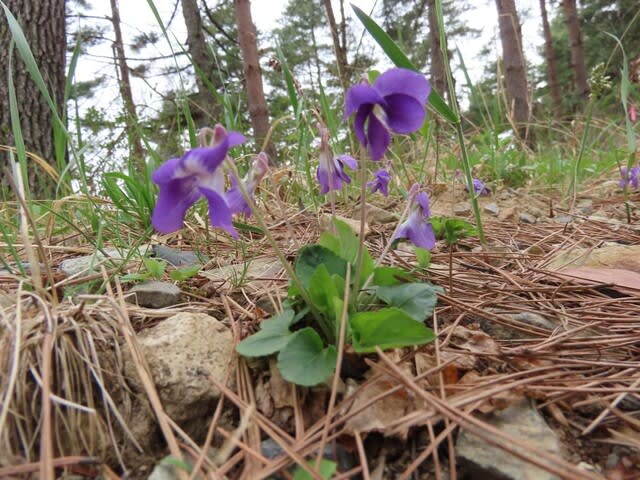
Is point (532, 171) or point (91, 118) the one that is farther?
point (91, 118)

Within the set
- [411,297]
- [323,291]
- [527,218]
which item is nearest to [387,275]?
[411,297]

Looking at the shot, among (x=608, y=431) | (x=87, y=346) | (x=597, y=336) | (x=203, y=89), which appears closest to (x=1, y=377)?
(x=87, y=346)

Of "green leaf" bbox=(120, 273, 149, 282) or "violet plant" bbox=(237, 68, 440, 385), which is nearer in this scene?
"violet plant" bbox=(237, 68, 440, 385)

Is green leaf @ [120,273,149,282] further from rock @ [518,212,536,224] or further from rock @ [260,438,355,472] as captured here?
rock @ [518,212,536,224]

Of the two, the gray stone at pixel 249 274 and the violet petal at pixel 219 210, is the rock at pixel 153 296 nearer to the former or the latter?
the gray stone at pixel 249 274

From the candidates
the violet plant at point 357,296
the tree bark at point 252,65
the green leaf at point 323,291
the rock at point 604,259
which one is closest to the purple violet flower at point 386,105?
the violet plant at point 357,296

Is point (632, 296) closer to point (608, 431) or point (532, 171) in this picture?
point (608, 431)

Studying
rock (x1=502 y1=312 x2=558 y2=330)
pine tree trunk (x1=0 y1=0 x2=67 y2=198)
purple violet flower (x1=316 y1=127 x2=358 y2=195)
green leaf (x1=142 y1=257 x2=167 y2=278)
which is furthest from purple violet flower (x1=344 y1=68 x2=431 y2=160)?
pine tree trunk (x1=0 y1=0 x2=67 y2=198)

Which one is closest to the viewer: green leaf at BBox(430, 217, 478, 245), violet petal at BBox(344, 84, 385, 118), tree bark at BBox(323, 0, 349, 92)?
violet petal at BBox(344, 84, 385, 118)
